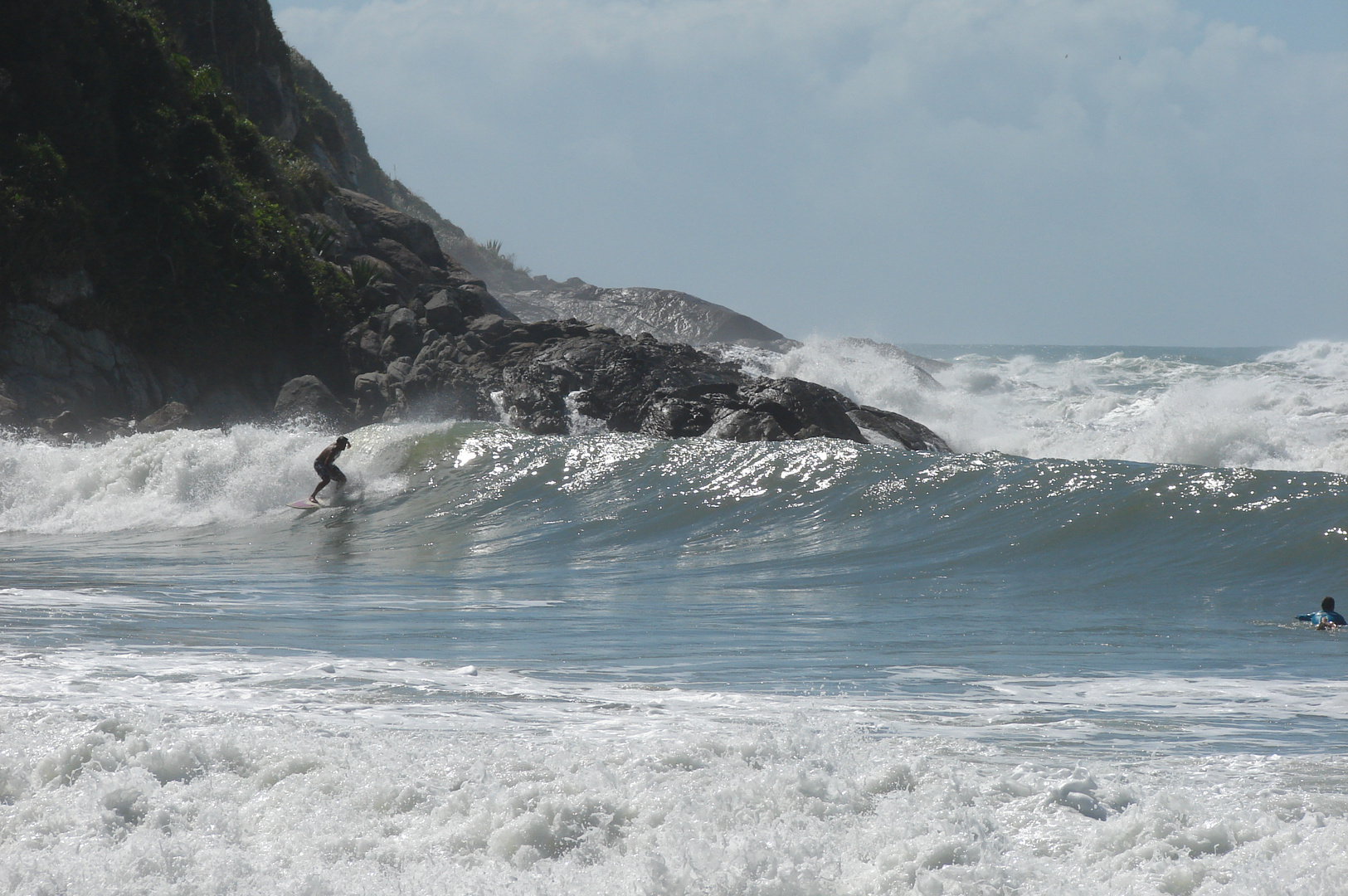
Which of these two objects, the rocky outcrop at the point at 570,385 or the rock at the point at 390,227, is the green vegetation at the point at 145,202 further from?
the rock at the point at 390,227

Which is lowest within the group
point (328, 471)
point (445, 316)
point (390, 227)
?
point (328, 471)

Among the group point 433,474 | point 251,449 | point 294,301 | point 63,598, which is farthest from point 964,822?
point 294,301

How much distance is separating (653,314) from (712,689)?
52.6 m

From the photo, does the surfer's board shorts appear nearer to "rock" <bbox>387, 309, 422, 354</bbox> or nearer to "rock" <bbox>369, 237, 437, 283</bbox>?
"rock" <bbox>387, 309, 422, 354</bbox>

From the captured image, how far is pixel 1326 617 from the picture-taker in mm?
7766

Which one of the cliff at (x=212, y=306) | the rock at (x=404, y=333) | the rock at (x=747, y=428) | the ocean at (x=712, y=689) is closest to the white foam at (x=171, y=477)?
the ocean at (x=712, y=689)

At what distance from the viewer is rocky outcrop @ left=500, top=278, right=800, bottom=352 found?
54.0 metres

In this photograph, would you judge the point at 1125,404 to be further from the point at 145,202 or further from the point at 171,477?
the point at 171,477

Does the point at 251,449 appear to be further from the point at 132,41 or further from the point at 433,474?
the point at 132,41

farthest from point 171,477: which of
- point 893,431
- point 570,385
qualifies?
A: point 893,431

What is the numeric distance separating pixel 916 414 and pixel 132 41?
21.6 metres

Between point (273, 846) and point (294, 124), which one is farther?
point (294, 124)

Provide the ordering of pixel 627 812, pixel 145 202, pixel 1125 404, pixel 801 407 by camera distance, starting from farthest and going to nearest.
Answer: pixel 1125 404 → pixel 145 202 → pixel 801 407 → pixel 627 812

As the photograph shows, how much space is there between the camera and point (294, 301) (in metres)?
25.9
